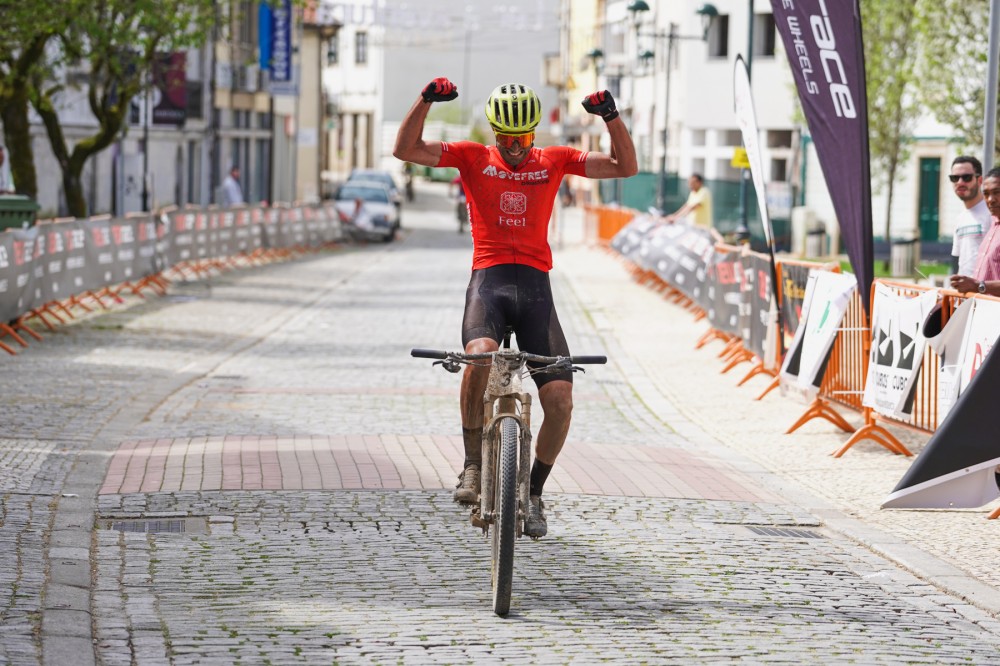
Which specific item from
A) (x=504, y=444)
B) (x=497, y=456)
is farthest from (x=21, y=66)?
(x=504, y=444)

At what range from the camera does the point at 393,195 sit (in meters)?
52.5

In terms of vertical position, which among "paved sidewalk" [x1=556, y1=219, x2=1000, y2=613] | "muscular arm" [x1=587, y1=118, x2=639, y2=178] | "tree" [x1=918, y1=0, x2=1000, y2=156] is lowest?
"paved sidewalk" [x1=556, y1=219, x2=1000, y2=613]

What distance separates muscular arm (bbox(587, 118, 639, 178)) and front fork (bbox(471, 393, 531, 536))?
1158 mm

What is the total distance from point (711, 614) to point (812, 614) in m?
0.40

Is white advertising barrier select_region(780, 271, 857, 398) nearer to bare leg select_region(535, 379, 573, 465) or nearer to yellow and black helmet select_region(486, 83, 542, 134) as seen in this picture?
bare leg select_region(535, 379, 573, 465)

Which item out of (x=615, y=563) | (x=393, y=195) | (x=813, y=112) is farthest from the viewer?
(x=393, y=195)

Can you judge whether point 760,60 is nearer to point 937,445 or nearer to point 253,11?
point 253,11

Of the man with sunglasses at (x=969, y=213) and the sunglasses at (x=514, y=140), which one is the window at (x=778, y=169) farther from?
the sunglasses at (x=514, y=140)

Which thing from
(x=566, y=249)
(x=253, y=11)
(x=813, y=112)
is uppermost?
(x=253, y=11)

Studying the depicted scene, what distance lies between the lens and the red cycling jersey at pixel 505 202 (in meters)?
7.14

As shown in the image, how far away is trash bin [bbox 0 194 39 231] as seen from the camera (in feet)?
60.4

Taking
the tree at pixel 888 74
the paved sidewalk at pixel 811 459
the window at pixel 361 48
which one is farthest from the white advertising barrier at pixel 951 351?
the window at pixel 361 48

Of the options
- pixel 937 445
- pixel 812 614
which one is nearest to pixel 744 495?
pixel 937 445

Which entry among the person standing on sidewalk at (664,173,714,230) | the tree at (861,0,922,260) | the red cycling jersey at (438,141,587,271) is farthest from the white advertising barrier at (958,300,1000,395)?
the tree at (861,0,922,260)
